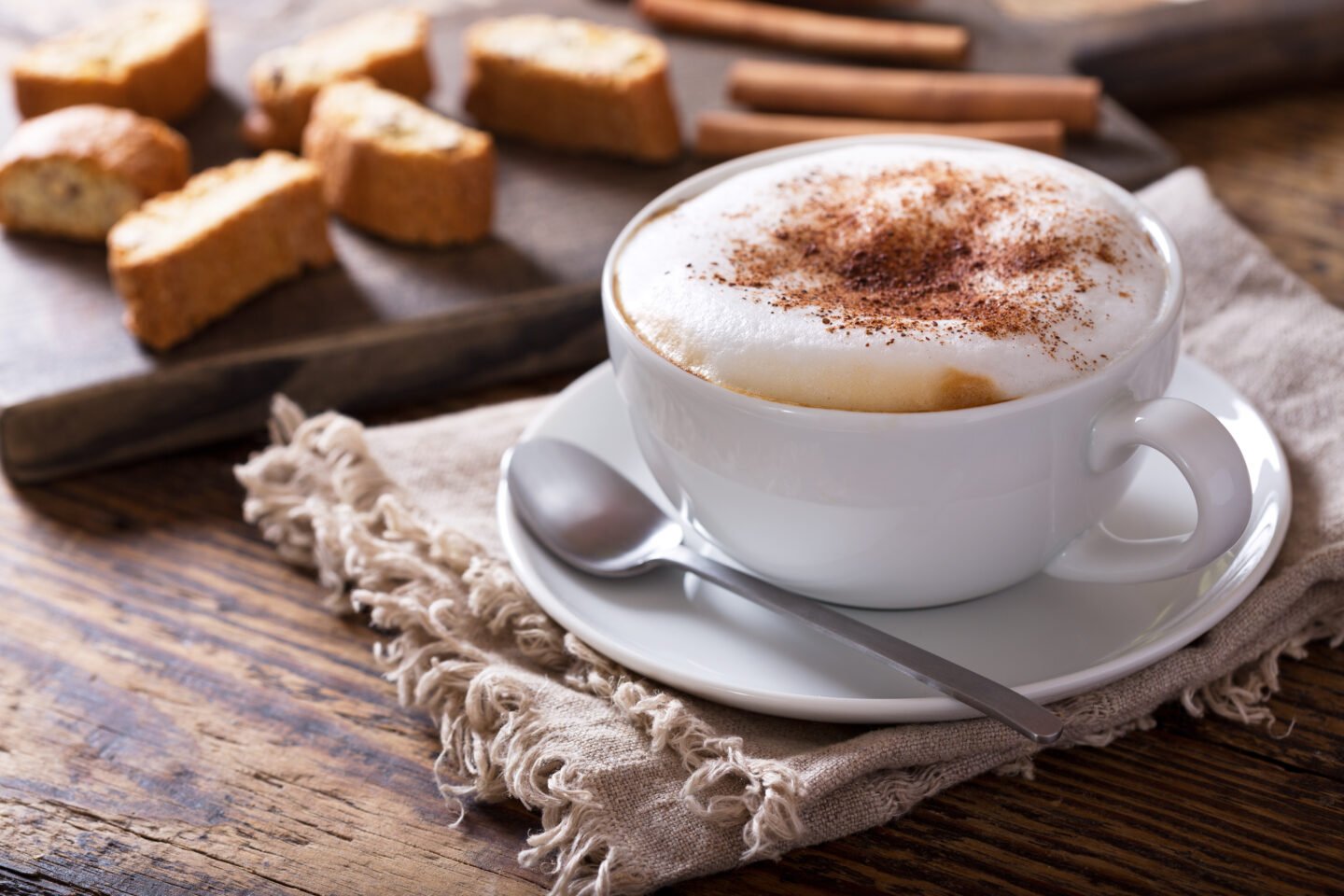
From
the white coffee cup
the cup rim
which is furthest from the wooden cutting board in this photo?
the white coffee cup

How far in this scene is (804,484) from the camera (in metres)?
1.03

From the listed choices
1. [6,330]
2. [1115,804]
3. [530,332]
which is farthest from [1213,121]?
[6,330]

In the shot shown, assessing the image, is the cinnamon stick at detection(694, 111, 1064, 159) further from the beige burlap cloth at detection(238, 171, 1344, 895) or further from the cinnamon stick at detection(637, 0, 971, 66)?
the beige burlap cloth at detection(238, 171, 1344, 895)

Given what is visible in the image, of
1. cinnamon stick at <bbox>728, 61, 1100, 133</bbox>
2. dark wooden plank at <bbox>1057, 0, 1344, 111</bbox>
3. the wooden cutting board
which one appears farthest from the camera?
dark wooden plank at <bbox>1057, 0, 1344, 111</bbox>

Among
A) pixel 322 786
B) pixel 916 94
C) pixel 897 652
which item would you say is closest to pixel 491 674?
pixel 322 786

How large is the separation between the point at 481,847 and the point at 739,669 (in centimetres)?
25

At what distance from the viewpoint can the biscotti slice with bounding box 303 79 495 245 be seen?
179cm

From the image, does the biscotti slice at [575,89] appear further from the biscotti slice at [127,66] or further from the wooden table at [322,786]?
the wooden table at [322,786]

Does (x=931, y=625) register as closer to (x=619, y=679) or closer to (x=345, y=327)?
(x=619, y=679)

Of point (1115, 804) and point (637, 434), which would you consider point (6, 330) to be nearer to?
point (637, 434)

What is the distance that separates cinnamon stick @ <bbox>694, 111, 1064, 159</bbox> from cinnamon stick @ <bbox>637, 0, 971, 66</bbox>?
8.8 inches

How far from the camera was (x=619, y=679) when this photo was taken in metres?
1.10

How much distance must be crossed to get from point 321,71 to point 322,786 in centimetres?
139

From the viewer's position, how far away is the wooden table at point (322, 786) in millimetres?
985
